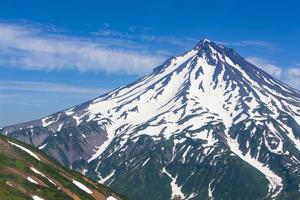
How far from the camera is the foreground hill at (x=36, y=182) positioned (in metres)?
143

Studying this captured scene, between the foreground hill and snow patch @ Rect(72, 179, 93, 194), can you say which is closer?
the foreground hill

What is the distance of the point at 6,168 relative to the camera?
156 metres

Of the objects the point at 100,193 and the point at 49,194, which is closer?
the point at 49,194

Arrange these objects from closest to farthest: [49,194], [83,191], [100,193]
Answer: [49,194]
[83,191]
[100,193]

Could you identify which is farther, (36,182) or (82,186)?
(82,186)

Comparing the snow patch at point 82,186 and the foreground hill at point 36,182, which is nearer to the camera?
the foreground hill at point 36,182

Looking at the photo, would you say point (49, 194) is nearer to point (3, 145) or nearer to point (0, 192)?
point (0, 192)

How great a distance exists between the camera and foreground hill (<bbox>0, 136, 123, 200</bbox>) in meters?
143

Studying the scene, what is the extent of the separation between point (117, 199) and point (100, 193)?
8.09 m

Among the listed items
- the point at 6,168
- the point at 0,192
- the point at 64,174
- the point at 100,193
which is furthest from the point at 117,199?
the point at 0,192

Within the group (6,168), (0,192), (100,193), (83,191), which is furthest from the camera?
(100,193)

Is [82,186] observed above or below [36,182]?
below

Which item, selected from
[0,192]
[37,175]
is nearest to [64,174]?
[37,175]

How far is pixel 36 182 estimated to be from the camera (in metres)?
157
